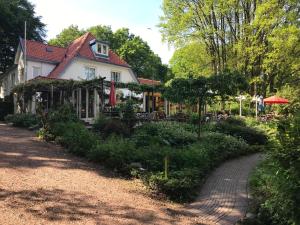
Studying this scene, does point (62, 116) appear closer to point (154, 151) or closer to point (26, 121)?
point (26, 121)

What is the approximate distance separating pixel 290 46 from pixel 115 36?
3324 cm

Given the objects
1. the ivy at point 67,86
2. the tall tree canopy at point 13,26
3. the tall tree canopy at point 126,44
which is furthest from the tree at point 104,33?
the ivy at point 67,86

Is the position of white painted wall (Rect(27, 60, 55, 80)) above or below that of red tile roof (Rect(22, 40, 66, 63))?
below

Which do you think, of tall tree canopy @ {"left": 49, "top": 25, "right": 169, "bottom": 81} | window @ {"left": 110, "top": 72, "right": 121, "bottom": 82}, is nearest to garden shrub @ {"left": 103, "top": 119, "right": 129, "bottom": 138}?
window @ {"left": 110, "top": 72, "right": 121, "bottom": 82}

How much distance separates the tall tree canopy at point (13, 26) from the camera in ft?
112

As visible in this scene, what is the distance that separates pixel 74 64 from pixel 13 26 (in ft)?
34.8

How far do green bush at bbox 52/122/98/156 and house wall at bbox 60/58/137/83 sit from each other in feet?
49.9

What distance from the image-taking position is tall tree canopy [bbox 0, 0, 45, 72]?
112 ft

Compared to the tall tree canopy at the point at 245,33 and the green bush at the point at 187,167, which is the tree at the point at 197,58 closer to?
the tall tree canopy at the point at 245,33

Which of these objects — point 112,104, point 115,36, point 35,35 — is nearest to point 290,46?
point 112,104

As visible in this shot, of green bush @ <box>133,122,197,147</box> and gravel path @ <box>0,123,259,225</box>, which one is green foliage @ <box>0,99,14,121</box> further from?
gravel path @ <box>0,123,259,225</box>

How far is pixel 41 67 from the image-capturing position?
2914 cm

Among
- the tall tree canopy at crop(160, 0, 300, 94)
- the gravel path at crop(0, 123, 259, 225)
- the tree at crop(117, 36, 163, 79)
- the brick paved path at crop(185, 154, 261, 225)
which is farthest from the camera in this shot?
the tree at crop(117, 36, 163, 79)

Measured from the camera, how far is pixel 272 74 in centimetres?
2850
